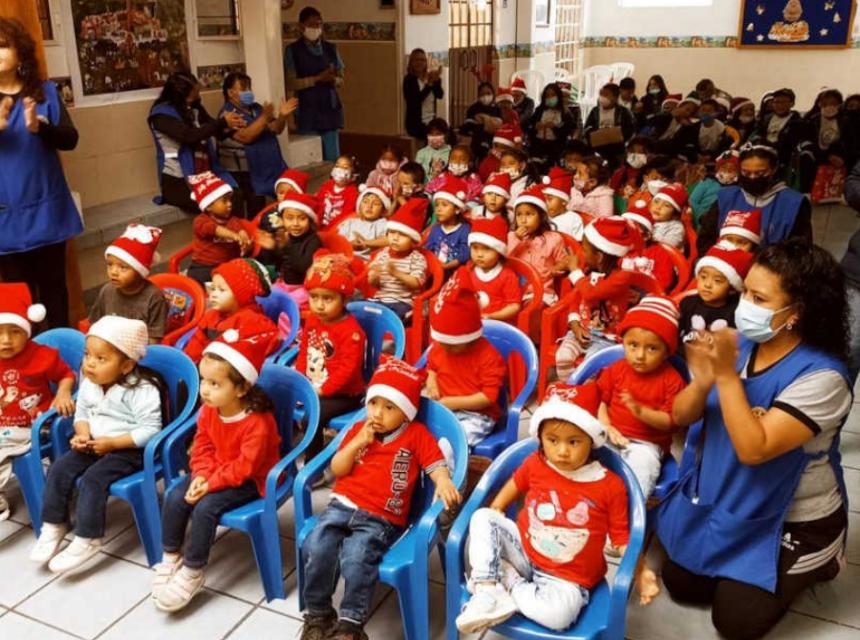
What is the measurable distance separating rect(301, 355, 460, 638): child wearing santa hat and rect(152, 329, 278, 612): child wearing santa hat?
11.5 inches

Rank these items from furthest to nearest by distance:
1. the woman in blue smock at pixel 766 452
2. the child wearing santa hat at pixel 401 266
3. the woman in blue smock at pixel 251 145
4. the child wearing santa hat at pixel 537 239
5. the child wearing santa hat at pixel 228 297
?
1. the woman in blue smock at pixel 251 145
2. the child wearing santa hat at pixel 537 239
3. the child wearing santa hat at pixel 401 266
4. the child wearing santa hat at pixel 228 297
5. the woman in blue smock at pixel 766 452

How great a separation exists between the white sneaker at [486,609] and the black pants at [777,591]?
2.39ft

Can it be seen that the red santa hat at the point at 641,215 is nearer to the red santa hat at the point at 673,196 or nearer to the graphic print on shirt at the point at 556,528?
the red santa hat at the point at 673,196

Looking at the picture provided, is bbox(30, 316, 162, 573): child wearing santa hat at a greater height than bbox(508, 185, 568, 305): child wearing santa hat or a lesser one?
lesser

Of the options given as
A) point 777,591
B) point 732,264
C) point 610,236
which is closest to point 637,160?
point 610,236

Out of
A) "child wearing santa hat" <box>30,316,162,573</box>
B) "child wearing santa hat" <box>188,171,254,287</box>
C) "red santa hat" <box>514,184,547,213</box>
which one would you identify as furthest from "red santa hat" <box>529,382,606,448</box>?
"child wearing santa hat" <box>188,171,254,287</box>

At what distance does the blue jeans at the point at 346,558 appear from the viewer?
226cm

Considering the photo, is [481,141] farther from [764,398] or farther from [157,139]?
[764,398]

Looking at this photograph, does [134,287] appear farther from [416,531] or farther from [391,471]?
[416,531]

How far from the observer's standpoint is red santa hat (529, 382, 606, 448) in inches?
84.6

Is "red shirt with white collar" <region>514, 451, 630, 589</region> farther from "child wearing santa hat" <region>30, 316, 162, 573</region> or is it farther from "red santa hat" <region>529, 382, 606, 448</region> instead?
"child wearing santa hat" <region>30, 316, 162, 573</region>

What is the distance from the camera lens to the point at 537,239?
14.5ft

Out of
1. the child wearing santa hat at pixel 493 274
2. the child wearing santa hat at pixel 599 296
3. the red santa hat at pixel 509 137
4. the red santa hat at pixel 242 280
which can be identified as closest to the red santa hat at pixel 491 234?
the child wearing santa hat at pixel 493 274

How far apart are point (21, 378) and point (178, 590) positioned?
110 cm
